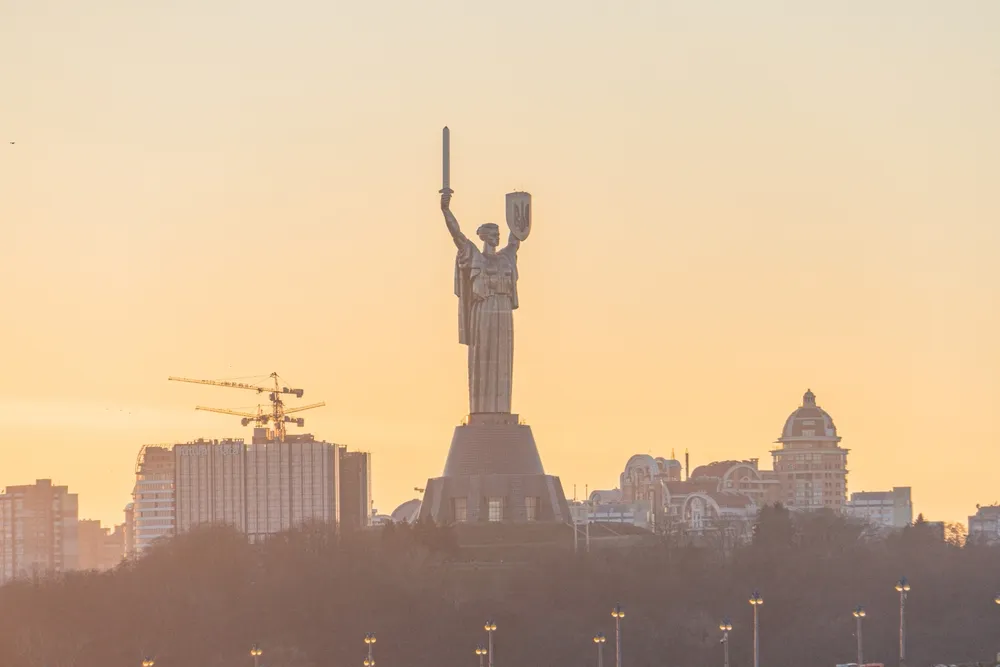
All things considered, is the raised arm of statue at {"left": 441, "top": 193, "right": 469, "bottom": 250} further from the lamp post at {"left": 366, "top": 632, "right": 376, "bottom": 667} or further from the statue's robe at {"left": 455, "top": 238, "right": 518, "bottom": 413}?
the lamp post at {"left": 366, "top": 632, "right": 376, "bottom": 667}

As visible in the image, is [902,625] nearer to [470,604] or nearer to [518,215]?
[470,604]

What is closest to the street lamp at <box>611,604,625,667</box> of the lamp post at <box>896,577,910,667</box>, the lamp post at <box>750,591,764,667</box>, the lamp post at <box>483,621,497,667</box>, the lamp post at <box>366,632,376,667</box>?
the lamp post at <box>483,621,497,667</box>

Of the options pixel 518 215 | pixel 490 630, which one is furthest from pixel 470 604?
pixel 518 215

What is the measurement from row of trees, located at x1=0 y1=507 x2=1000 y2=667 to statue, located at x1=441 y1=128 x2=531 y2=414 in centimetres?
1013

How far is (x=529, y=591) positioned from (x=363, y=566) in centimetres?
897

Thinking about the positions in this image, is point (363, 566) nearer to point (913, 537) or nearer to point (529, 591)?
point (529, 591)

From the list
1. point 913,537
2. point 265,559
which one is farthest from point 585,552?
point 913,537

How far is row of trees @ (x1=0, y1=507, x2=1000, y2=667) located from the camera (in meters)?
123

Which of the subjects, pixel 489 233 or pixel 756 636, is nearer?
pixel 756 636

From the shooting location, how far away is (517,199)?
5773 inches

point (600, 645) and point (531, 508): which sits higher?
point (531, 508)

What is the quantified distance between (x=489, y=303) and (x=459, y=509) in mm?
11304

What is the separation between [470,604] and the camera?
5084 inches

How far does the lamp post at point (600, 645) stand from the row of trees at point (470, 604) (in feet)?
2.50
